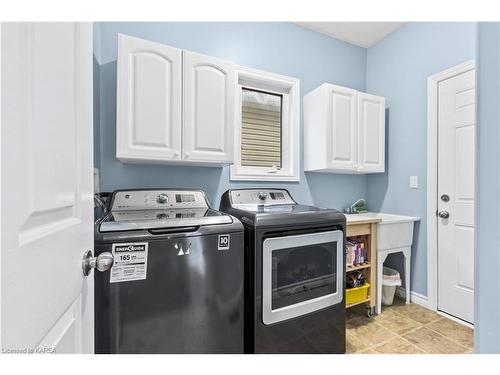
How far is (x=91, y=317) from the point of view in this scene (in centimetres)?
75

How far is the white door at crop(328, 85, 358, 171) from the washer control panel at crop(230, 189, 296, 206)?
0.55 m

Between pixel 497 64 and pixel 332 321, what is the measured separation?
62.0 inches

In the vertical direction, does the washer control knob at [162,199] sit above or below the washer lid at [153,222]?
above

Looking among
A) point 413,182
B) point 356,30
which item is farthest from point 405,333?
point 356,30

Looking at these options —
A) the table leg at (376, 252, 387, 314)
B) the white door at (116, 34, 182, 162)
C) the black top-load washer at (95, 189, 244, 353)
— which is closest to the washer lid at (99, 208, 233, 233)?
the black top-load washer at (95, 189, 244, 353)

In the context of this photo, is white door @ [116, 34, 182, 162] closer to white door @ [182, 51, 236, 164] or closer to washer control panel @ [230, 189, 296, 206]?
white door @ [182, 51, 236, 164]

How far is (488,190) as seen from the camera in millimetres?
550

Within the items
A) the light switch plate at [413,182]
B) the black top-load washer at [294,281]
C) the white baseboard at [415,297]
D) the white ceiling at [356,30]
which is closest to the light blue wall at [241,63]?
the white ceiling at [356,30]

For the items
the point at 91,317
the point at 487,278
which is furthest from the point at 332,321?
the point at 91,317

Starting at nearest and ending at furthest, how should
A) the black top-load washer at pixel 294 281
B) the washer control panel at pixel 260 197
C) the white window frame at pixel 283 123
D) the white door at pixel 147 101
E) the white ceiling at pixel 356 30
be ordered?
the black top-load washer at pixel 294 281 < the white door at pixel 147 101 < the washer control panel at pixel 260 197 < the white window frame at pixel 283 123 < the white ceiling at pixel 356 30

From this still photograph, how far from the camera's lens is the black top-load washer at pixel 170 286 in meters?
1.02

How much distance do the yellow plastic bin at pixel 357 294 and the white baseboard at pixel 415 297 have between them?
0.60 m

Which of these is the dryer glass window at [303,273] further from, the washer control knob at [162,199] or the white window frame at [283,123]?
the white window frame at [283,123]
